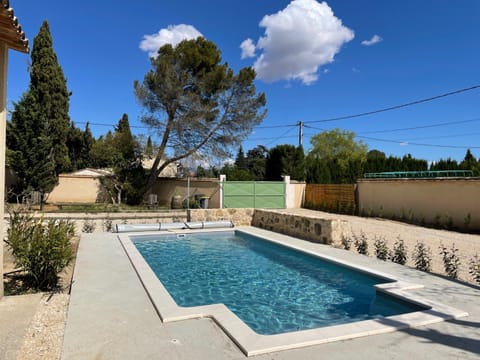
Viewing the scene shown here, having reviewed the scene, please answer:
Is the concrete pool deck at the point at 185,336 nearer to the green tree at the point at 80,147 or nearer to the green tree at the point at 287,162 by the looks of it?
the green tree at the point at 287,162

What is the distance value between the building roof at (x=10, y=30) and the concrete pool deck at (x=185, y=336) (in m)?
3.18

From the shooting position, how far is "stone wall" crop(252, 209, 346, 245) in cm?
894

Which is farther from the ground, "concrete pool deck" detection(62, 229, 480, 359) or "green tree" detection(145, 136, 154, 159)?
"green tree" detection(145, 136, 154, 159)

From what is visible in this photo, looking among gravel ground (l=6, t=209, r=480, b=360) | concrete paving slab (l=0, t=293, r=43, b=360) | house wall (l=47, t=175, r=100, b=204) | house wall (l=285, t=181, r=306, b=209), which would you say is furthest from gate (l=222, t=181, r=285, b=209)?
concrete paving slab (l=0, t=293, r=43, b=360)

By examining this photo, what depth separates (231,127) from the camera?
2045 cm

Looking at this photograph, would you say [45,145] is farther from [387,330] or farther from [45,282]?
[387,330]

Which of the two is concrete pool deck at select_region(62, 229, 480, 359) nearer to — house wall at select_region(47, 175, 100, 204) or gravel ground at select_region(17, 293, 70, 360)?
gravel ground at select_region(17, 293, 70, 360)

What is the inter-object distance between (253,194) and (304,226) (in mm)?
8365

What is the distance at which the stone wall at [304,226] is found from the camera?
8.94 metres

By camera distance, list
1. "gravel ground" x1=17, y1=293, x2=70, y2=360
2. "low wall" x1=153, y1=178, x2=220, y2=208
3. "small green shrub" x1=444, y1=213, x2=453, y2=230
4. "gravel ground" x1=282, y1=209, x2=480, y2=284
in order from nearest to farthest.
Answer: "gravel ground" x1=17, y1=293, x2=70, y2=360, "gravel ground" x1=282, y1=209, x2=480, y2=284, "small green shrub" x1=444, y1=213, x2=453, y2=230, "low wall" x1=153, y1=178, x2=220, y2=208

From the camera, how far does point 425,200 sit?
13797 mm

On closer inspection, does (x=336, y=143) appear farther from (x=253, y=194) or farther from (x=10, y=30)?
(x=10, y=30)

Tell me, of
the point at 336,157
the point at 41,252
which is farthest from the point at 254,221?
the point at 336,157

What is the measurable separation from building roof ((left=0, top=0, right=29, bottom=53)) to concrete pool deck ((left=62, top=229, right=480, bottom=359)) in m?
3.18
